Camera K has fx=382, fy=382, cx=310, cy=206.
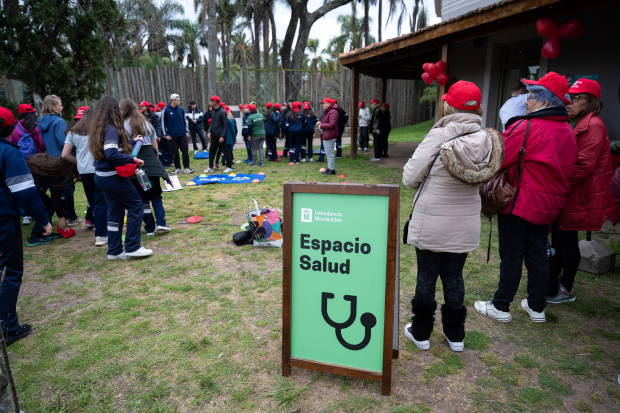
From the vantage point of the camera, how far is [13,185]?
2.95 metres

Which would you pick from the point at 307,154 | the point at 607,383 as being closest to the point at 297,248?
the point at 607,383

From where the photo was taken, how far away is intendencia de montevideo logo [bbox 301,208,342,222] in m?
2.35

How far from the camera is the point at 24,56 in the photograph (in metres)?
9.61

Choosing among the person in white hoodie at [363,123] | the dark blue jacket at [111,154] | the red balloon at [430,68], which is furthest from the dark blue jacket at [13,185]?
the person in white hoodie at [363,123]

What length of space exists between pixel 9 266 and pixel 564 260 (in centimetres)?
484

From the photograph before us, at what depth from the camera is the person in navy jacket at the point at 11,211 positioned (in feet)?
9.66

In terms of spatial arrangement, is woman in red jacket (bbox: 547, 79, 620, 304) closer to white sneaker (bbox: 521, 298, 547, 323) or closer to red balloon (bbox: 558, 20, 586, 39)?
white sneaker (bbox: 521, 298, 547, 323)

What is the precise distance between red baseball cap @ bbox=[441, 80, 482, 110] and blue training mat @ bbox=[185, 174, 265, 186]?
24.1ft

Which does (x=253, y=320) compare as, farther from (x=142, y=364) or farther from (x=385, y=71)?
(x=385, y=71)

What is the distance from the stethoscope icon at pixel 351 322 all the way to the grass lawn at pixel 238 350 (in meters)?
0.33

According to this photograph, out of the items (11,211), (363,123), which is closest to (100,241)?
(11,211)

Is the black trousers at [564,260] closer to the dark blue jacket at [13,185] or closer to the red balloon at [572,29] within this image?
the red balloon at [572,29]

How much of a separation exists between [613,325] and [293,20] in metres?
21.6

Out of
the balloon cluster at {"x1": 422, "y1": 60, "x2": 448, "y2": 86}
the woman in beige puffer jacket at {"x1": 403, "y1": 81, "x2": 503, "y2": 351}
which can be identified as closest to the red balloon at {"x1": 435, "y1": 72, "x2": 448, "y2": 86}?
the balloon cluster at {"x1": 422, "y1": 60, "x2": 448, "y2": 86}
